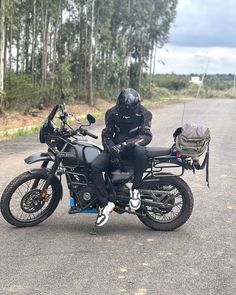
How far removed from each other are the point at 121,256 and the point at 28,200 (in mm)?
1485

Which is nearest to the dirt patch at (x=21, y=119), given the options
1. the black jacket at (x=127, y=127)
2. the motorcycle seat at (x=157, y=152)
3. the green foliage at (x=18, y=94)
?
the green foliage at (x=18, y=94)

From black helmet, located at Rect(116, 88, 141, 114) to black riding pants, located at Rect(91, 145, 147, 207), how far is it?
0.44m

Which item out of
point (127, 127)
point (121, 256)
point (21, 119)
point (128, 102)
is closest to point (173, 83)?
point (21, 119)

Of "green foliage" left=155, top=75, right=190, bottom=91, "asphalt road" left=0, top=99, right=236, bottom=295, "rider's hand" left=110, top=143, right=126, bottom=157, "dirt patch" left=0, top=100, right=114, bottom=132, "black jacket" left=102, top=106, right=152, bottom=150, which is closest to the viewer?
"asphalt road" left=0, top=99, right=236, bottom=295

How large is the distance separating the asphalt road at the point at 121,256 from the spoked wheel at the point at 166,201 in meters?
0.12

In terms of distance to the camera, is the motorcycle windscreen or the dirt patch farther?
the dirt patch

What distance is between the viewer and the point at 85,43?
128 ft

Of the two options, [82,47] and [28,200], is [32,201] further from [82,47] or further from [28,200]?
[82,47]

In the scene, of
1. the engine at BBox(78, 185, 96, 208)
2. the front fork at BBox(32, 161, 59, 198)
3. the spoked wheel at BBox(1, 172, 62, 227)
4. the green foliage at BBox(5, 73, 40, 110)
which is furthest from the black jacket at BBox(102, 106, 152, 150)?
the green foliage at BBox(5, 73, 40, 110)

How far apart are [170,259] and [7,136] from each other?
1191 cm

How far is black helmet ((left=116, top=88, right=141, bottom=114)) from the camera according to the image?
5777 mm

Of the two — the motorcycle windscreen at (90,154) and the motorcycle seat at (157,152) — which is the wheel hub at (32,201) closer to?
the motorcycle windscreen at (90,154)

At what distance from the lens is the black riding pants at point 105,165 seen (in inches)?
225

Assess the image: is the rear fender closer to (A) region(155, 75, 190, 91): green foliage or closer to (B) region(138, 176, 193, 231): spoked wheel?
(B) region(138, 176, 193, 231): spoked wheel
